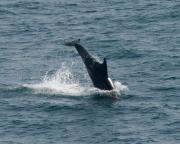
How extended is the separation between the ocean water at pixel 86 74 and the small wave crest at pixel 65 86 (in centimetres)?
10

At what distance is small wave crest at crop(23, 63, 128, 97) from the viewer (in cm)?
7706

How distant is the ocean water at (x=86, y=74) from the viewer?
67.6 meters

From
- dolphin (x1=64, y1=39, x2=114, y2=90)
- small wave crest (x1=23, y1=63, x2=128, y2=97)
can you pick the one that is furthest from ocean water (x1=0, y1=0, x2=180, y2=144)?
dolphin (x1=64, y1=39, x2=114, y2=90)

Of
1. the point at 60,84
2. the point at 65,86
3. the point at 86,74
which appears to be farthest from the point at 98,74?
the point at 86,74

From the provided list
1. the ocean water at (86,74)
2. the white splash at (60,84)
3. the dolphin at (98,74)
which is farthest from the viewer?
the white splash at (60,84)

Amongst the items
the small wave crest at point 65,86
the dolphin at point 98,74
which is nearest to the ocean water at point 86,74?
the small wave crest at point 65,86

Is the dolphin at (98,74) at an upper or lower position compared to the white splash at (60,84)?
upper

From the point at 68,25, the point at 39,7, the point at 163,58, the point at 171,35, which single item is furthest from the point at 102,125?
the point at 39,7

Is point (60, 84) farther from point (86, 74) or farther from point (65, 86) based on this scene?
point (86, 74)

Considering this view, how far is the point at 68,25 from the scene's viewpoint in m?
103

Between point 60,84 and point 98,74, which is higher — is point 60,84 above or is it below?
below

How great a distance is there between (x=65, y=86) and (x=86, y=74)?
386cm

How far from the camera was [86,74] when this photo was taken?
83250 millimetres

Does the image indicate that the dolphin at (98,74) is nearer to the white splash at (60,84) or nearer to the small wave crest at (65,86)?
the small wave crest at (65,86)
